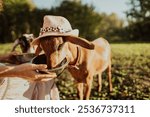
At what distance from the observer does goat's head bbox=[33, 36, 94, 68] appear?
191cm

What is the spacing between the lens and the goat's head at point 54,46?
1907 mm

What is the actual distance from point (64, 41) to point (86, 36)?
0.57 m

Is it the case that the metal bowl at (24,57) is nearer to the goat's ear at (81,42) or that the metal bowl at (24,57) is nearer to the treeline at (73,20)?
the goat's ear at (81,42)

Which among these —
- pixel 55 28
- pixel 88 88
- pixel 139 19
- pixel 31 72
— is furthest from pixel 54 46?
pixel 139 19

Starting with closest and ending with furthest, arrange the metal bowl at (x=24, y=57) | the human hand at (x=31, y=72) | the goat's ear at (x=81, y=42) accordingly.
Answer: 1. the human hand at (x=31, y=72)
2. the metal bowl at (x=24, y=57)
3. the goat's ear at (x=81, y=42)

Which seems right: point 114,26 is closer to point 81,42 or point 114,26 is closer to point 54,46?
point 81,42

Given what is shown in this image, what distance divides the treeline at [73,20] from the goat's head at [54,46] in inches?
20.2

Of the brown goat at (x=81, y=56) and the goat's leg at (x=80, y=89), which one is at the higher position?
the brown goat at (x=81, y=56)

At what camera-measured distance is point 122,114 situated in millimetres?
2232

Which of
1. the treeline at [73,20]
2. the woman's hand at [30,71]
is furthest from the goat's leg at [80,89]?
the woman's hand at [30,71]

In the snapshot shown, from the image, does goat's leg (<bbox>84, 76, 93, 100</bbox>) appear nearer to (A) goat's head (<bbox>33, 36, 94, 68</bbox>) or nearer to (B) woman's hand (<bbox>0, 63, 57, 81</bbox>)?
(A) goat's head (<bbox>33, 36, 94, 68</bbox>)

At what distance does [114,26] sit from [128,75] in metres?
0.35

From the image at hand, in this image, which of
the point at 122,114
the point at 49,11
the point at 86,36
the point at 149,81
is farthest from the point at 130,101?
the point at 49,11

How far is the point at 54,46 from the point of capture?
6.37 ft
